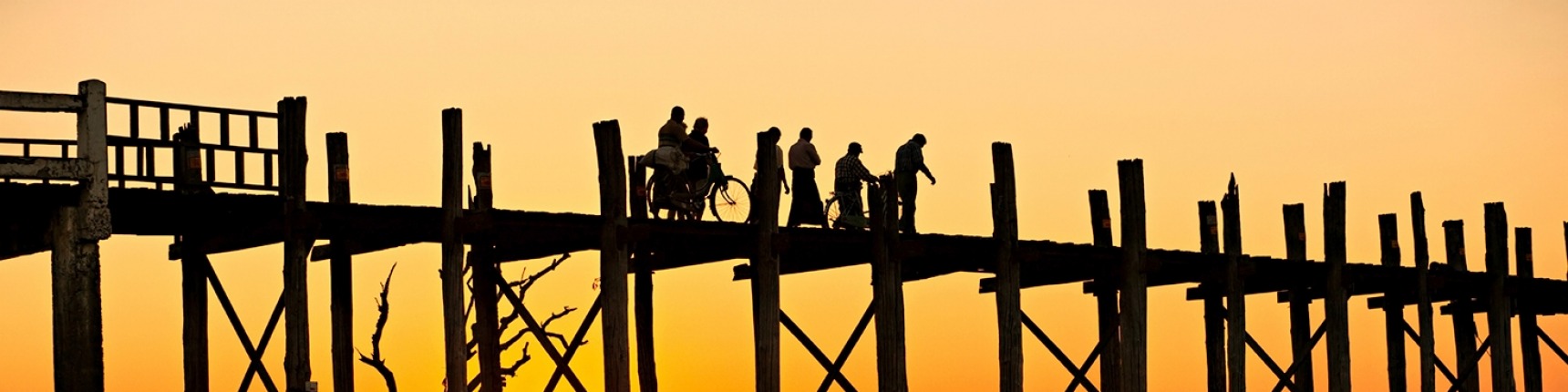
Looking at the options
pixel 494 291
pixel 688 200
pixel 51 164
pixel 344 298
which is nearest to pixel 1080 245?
pixel 688 200

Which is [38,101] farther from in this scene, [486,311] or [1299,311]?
[1299,311]

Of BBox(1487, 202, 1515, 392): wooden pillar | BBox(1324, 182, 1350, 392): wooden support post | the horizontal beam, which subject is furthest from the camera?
BBox(1487, 202, 1515, 392): wooden pillar

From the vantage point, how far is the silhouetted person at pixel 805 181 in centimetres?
2878

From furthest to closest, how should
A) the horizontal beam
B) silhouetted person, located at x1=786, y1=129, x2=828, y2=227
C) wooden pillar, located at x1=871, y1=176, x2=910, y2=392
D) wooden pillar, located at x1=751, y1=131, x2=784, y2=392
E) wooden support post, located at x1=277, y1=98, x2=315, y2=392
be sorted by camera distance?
silhouetted person, located at x1=786, y1=129, x2=828, y2=227 < wooden pillar, located at x1=871, y1=176, x2=910, y2=392 < wooden pillar, located at x1=751, y1=131, x2=784, y2=392 < wooden support post, located at x1=277, y1=98, x2=315, y2=392 < the horizontal beam

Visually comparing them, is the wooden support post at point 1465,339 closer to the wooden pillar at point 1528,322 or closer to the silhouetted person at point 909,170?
the wooden pillar at point 1528,322

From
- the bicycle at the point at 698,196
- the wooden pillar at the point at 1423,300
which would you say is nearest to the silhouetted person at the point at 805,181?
the bicycle at the point at 698,196

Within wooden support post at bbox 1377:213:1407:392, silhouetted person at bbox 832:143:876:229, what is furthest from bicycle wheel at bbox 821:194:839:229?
wooden support post at bbox 1377:213:1407:392

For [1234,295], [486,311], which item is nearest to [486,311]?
[486,311]

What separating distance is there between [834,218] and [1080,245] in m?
2.75

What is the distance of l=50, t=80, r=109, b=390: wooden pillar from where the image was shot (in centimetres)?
1961

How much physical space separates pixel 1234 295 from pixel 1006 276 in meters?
3.48

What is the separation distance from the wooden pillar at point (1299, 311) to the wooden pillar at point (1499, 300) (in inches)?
126

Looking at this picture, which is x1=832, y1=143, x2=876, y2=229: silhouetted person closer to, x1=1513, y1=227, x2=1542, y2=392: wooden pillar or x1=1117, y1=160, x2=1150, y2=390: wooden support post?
x1=1117, y1=160, x2=1150, y2=390: wooden support post

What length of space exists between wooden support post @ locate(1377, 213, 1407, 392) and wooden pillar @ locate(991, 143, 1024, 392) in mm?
6819
